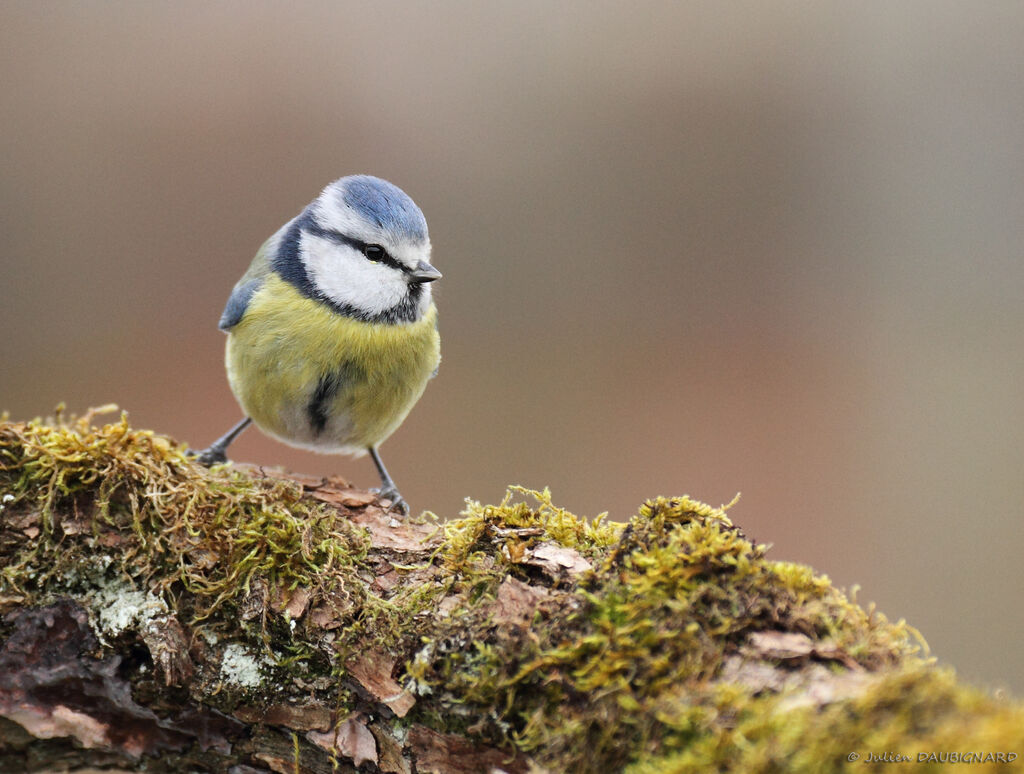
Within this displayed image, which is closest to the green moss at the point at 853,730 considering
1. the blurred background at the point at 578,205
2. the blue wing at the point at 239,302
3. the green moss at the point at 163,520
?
the green moss at the point at 163,520

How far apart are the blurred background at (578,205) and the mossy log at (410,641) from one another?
2135 millimetres

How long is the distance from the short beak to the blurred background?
170cm

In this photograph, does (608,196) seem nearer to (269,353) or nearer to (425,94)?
(425,94)

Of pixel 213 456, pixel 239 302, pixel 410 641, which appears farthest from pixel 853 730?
pixel 213 456

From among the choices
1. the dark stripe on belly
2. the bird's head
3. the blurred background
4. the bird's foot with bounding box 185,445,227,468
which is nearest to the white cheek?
the bird's head

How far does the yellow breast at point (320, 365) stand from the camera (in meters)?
Result: 1.89

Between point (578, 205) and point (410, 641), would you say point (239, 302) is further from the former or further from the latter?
Answer: point (578, 205)

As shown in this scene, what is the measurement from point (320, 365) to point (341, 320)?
113mm

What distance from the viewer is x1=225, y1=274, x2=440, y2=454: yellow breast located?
6.19 ft

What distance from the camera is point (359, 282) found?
1907 mm

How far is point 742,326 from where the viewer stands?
12.7 ft

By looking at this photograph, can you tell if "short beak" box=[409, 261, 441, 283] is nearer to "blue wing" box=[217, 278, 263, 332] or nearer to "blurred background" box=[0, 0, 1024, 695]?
"blue wing" box=[217, 278, 263, 332]

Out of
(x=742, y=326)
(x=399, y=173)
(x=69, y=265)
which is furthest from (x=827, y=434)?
(x=69, y=265)

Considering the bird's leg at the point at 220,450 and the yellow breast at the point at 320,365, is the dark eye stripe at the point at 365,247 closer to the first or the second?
the yellow breast at the point at 320,365
